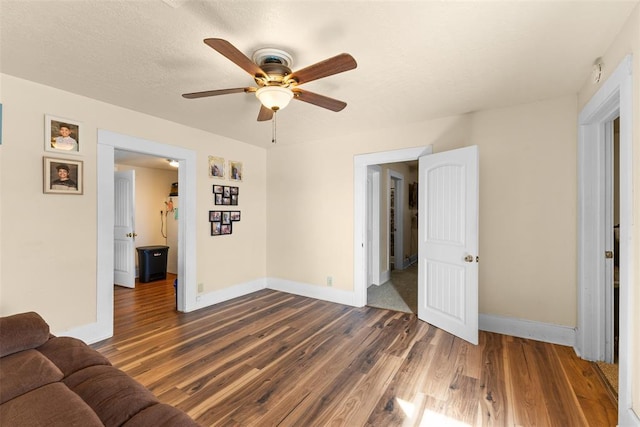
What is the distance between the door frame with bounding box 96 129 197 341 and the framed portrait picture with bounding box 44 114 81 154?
0.61 ft

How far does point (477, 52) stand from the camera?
1977 millimetres

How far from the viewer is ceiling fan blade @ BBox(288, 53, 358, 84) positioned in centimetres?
156

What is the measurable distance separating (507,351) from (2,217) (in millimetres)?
4472

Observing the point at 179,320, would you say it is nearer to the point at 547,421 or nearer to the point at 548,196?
the point at 547,421

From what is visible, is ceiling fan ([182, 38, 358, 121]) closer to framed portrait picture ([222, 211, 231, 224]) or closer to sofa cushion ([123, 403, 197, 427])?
sofa cushion ([123, 403, 197, 427])

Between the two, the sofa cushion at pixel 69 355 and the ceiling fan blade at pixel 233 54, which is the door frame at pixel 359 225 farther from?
the sofa cushion at pixel 69 355

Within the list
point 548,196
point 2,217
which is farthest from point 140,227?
point 548,196

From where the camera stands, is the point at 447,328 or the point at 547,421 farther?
the point at 447,328

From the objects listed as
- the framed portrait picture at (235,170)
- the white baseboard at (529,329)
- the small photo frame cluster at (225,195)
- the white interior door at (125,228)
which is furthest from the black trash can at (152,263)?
A: the white baseboard at (529,329)

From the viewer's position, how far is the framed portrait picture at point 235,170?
4.25 meters

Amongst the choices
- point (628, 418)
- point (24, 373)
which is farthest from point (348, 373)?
point (24, 373)

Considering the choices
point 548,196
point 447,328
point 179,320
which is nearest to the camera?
point 548,196

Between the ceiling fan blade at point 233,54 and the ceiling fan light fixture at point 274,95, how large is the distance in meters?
0.10

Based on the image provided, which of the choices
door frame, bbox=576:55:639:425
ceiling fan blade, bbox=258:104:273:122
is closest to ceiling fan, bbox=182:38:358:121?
ceiling fan blade, bbox=258:104:273:122
